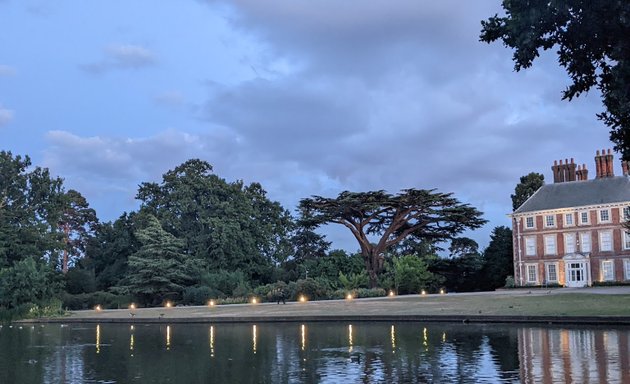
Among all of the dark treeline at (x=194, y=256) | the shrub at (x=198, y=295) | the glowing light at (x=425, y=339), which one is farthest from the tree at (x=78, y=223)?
the glowing light at (x=425, y=339)

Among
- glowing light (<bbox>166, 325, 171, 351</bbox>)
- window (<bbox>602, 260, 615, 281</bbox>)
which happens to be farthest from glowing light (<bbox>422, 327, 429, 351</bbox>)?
window (<bbox>602, 260, 615, 281</bbox>)

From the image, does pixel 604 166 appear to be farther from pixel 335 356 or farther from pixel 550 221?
pixel 335 356

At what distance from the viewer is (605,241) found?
188 ft

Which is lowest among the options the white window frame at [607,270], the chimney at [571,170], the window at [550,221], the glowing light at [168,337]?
the glowing light at [168,337]

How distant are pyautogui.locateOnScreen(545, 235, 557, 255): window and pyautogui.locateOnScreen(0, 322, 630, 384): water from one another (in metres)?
37.8

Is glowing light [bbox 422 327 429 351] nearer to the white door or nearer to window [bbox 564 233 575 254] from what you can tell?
the white door

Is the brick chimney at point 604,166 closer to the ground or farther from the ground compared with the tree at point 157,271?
farther from the ground

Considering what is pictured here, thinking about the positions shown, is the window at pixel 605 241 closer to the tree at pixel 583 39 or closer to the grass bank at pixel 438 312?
the grass bank at pixel 438 312

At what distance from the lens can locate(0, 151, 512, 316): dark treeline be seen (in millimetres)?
49938

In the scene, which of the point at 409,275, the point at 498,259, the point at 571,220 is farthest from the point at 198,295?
the point at 571,220

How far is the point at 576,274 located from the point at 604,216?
5622mm

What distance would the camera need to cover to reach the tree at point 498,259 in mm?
63562

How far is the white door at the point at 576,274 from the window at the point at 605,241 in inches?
85.8

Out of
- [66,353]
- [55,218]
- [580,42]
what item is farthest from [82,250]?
[580,42]
